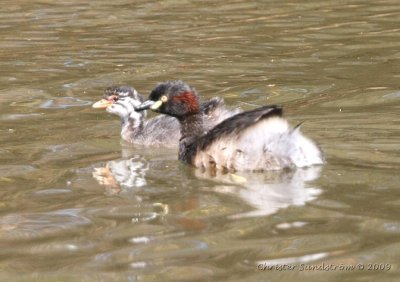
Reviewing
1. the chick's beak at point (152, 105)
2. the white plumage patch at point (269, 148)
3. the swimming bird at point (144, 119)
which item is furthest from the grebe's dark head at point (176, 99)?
the white plumage patch at point (269, 148)

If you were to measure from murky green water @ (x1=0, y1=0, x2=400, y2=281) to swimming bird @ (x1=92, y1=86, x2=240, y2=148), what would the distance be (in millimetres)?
191

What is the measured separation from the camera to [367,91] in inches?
401

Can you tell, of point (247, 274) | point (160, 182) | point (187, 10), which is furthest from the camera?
point (187, 10)

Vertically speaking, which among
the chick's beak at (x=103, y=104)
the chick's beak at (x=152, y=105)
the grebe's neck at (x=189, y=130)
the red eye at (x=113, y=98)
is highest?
the chick's beak at (x=152, y=105)

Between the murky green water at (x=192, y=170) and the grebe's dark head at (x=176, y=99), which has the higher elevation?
the grebe's dark head at (x=176, y=99)

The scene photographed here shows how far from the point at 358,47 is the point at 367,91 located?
2696 mm

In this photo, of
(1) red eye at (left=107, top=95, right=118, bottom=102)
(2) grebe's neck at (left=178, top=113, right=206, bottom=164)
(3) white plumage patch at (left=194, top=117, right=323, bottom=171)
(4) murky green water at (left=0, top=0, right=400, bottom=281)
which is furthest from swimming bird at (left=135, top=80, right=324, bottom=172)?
(1) red eye at (left=107, top=95, right=118, bottom=102)

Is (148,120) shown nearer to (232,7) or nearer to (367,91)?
(367,91)

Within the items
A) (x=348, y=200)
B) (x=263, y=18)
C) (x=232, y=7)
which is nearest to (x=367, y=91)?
(x=348, y=200)

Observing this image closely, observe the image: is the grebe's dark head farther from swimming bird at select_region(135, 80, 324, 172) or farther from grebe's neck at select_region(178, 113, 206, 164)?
swimming bird at select_region(135, 80, 324, 172)

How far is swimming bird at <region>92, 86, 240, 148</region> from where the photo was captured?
8.61 meters

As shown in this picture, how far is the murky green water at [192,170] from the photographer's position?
5574 millimetres

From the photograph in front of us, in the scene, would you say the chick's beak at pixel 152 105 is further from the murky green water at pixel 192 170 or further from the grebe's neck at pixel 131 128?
the grebe's neck at pixel 131 128

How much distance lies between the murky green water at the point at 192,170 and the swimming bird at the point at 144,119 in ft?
0.63
